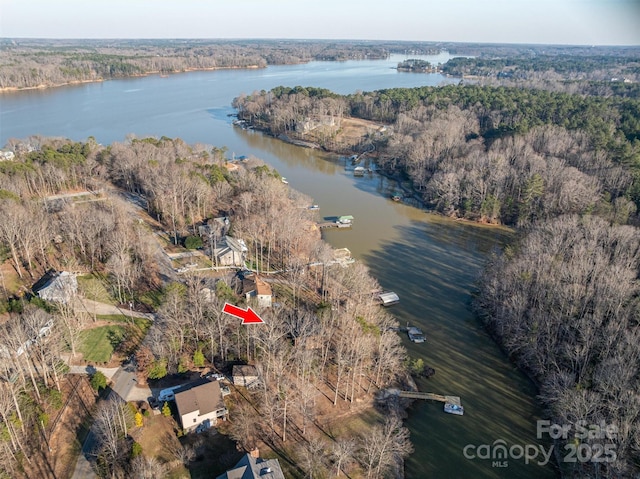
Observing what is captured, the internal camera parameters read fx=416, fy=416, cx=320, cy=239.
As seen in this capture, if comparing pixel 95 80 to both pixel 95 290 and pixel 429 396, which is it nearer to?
pixel 95 290

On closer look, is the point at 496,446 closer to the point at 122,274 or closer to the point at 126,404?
the point at 126,404

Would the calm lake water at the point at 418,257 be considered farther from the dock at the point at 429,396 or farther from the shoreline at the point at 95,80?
the shoreline at the point at 95,80

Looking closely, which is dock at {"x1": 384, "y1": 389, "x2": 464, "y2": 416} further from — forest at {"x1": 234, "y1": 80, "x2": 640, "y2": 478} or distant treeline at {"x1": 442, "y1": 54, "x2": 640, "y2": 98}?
distant treeline at {"x1": 442, "y1": 54, "x2": 640, "y2": 98}

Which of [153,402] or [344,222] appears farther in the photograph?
[344,222]

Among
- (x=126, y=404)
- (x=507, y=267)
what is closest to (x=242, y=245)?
(x=126, y=404)

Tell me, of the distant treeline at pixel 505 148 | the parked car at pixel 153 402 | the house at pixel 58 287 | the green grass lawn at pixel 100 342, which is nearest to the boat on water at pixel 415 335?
the parked car at pixel 153 402

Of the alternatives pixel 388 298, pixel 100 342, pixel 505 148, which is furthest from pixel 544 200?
pixel 100 342

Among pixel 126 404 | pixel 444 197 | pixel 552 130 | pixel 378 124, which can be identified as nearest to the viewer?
pixel 126 404

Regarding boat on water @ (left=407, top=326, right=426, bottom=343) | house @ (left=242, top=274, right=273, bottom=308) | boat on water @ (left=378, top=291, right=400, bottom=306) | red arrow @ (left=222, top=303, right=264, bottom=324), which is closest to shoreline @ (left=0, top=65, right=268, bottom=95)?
house @ (left=242, top=274, right=273, bottom=308)
